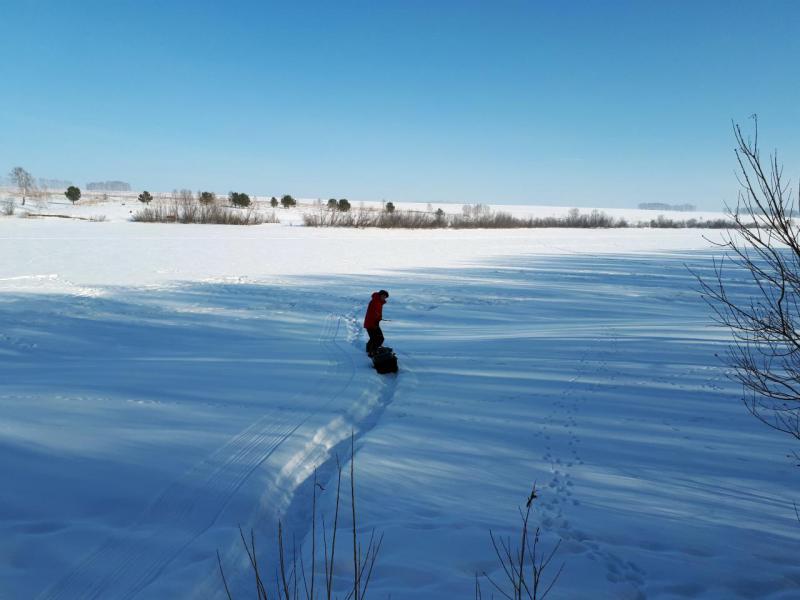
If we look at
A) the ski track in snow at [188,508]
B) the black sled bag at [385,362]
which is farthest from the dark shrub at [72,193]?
the ski track in snow at [188,508]

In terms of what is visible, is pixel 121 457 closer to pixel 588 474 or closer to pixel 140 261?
pixel 588 474

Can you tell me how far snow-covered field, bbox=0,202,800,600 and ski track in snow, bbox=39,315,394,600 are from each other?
2cm

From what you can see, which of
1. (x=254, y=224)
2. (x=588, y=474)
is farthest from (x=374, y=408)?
(x=254, y=224)

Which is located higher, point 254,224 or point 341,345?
point 254,224

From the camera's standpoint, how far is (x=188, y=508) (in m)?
3.70

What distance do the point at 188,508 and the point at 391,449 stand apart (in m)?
2.04

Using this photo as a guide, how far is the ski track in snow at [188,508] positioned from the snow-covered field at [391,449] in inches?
0.7

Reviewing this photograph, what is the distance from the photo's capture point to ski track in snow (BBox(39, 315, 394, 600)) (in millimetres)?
2939

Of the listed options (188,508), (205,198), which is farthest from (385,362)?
(205,198)

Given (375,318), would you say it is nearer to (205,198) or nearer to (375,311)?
(375,311)

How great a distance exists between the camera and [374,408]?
6129 millimetres

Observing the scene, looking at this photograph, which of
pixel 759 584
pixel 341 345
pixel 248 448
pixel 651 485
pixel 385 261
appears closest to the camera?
pixel 759 584

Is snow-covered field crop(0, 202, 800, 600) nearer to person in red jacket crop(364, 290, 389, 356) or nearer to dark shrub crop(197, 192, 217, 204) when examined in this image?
person in red jacket crop(364, 290, 389, 356)

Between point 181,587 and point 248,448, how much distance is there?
178 cm
